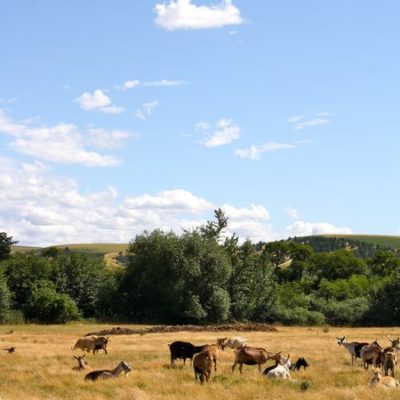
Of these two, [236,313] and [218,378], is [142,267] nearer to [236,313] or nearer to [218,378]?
[236,313]

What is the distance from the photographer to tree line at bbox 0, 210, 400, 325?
6512 cm

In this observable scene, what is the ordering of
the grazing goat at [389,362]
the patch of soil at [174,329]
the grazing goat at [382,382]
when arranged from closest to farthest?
the grazing goat at [382,382] → the grazing goat at [389,362] → the patch of soil at [174,329]

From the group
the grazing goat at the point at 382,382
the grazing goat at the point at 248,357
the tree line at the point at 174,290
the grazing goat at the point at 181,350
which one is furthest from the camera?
the tree line at the point at 174,290

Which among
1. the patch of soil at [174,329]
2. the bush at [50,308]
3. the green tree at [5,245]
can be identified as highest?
the green tree at [5,245]

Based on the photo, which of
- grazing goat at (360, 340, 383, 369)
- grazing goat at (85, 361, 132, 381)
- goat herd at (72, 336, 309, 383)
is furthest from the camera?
grazing goat at (360, 340, 383, 369)

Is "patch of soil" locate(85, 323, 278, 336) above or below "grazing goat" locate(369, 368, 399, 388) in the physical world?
below

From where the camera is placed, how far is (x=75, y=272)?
233 ft

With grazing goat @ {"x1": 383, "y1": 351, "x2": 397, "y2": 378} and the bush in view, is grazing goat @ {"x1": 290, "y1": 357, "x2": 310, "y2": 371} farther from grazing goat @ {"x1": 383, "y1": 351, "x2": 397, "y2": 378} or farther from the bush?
the bush

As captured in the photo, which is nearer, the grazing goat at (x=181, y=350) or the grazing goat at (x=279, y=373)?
the grazing goat at (x=279, y=373)

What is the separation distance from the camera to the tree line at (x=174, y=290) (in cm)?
6512

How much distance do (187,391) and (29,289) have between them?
52.1 meters

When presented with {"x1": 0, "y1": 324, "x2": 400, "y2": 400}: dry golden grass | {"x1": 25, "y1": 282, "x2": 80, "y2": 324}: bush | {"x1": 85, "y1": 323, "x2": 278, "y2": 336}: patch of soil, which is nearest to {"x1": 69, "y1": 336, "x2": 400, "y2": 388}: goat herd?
{"x1": 0, "y1": 324, "x2": 400, "y2": 400}: dry golden grass

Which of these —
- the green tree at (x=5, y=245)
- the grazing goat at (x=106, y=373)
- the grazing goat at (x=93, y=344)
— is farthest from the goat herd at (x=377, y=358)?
the green tree at (x=5, y=245)

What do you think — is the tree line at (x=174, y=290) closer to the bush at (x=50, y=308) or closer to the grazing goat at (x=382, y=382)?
the bush at (x=50, y=308)
